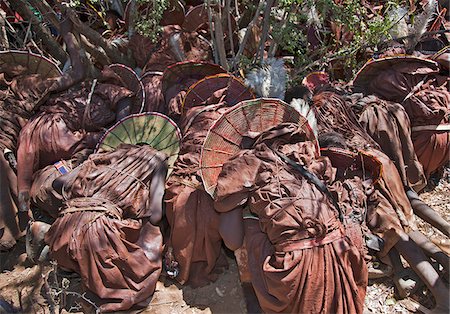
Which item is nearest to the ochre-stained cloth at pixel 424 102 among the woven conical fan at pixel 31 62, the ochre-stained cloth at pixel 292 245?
the ochre-stained cloth at pixel 292 245

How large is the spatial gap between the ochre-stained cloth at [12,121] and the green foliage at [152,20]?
4.03 ft

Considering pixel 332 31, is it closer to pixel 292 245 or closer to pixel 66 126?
pixel 66 126

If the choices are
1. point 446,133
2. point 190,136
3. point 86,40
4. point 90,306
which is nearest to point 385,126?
point 446,133

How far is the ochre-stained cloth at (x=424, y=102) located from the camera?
4855mm

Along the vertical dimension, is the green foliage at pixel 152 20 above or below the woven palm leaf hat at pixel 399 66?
above

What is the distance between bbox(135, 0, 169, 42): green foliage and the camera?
5.02 meters

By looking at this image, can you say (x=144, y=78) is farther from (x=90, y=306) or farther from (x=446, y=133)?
(x=446, y=133)

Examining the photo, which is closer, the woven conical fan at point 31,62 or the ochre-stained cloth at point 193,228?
the ochre-stained cloth at point 193,228

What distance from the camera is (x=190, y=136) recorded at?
4.23m

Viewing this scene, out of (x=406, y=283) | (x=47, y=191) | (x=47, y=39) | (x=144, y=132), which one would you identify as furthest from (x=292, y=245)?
(x=47, y=39)

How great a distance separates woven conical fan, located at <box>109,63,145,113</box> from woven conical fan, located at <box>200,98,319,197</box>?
1335 mm

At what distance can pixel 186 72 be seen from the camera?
4.87m

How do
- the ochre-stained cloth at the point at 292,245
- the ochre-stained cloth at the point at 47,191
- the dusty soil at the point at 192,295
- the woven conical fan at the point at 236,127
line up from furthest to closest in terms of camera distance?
the ochre-stained cloth at the point at 47,191 → the woven conical fan at the point at 236,127 → the dusty soil at the point at 192,295 → the ochre-stained cloth at the point at 292,245

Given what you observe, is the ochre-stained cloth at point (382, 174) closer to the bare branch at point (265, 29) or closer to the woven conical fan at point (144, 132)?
the bare branch at point (265, 29)
